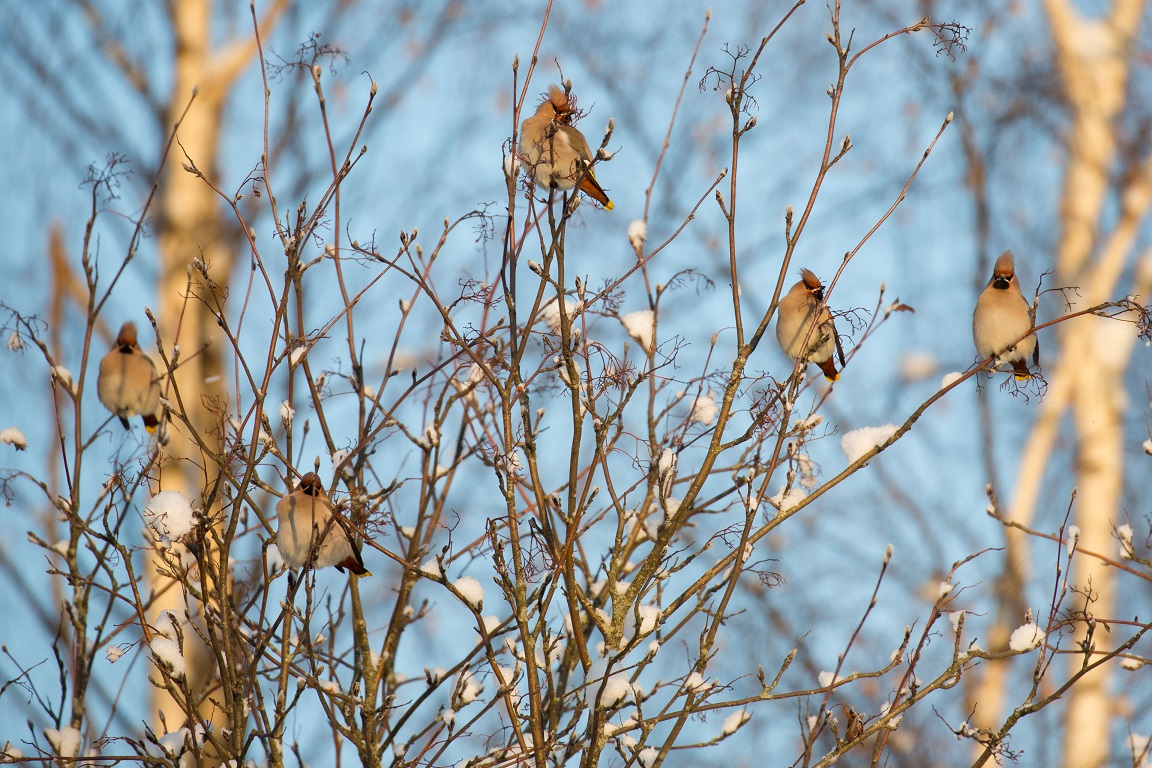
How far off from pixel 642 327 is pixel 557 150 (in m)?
0.54

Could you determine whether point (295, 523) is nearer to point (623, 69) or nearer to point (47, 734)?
point (47, 734)

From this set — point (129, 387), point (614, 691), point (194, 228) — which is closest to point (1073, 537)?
point (614, 691)

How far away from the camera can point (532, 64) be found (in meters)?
2.04

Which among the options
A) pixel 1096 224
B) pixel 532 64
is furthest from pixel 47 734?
pixel 1096 224

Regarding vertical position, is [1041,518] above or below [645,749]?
above

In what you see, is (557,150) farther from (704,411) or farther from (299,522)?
(299,522)

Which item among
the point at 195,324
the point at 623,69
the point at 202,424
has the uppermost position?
the point at 623,69

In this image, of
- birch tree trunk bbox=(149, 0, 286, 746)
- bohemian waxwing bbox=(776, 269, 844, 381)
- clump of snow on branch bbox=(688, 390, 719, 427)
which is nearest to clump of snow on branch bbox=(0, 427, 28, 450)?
clump of snow on branch bbox=(688, 390, 719, 427)

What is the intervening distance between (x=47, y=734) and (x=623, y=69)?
251 inches

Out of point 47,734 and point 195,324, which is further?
point 195,324

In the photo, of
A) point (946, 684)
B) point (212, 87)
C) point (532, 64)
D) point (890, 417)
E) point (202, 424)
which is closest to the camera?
point (532, 64)

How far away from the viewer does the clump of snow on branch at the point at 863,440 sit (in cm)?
229

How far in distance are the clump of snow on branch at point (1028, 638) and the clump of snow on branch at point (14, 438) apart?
2.03m

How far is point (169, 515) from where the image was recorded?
6.79 feet
